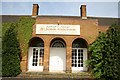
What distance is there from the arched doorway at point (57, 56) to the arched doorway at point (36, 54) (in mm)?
1057

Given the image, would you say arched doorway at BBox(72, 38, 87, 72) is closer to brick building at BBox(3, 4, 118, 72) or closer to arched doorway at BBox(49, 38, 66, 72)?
brick building at BBox(3, 4, 118, 72)

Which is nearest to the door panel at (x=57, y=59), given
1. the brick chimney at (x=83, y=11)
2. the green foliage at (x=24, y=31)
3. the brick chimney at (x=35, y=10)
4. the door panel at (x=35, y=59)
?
the door panel at (x=35, y=59)

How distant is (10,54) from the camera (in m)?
21.4

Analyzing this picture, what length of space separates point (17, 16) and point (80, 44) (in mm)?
7615

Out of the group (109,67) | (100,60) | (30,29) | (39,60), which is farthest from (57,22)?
(109,67)

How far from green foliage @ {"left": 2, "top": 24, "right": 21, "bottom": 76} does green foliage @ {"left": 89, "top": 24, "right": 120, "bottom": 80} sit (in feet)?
23.6

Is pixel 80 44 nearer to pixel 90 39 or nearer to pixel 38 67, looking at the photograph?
pixel 90 39

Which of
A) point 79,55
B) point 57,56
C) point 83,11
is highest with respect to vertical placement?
point 83,11

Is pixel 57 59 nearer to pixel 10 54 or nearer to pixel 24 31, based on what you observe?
pixel 24 31

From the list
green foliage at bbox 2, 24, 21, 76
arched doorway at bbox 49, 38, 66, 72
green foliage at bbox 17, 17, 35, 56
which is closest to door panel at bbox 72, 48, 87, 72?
arched doorway at bbox 49, 38, 66, 72

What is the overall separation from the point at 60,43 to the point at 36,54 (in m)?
2.87

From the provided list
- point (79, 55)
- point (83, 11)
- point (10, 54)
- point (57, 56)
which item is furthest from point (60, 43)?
point (10, 54)

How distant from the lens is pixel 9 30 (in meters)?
22.3

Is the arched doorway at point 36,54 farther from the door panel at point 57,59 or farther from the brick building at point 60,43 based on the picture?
the door panel at point 57,59
